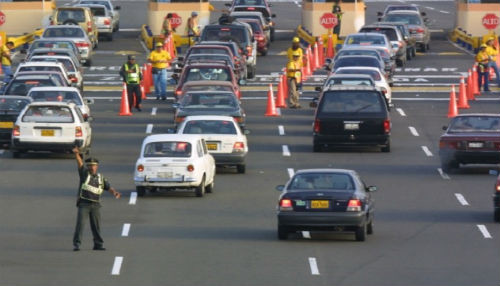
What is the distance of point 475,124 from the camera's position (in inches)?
1521

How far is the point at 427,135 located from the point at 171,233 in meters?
15.9

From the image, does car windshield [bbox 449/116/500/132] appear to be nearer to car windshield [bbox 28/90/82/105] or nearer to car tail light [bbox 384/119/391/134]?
car tail light [bbox 384/119/391/134]

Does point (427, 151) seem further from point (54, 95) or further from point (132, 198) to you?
point (132, 198)

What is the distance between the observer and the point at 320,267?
1050 inches

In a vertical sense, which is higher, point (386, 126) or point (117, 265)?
point (117, 265)

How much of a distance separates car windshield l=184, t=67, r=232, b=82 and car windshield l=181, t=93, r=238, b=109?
542 centimetres

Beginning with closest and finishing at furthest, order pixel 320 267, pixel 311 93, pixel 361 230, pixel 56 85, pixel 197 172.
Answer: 1. pixel 320 267
2. pixel 361 230
3. pixel 197 172
4. pixel 56 85
5. pixel 311 93

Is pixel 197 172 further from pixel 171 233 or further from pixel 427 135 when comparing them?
pixel 427 135

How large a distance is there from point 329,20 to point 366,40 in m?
11.0

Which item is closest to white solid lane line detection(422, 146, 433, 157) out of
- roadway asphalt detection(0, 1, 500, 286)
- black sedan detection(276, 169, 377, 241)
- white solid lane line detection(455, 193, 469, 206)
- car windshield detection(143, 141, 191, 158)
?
roadway asphalt detection(0, 1, 500, 286)

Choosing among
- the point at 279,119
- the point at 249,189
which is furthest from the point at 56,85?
the point at 249,189

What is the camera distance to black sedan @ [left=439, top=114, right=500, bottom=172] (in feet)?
123

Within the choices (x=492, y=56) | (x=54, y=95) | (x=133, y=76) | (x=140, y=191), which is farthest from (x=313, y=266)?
(x=492, y=56)

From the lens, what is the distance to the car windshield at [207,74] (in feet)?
159
